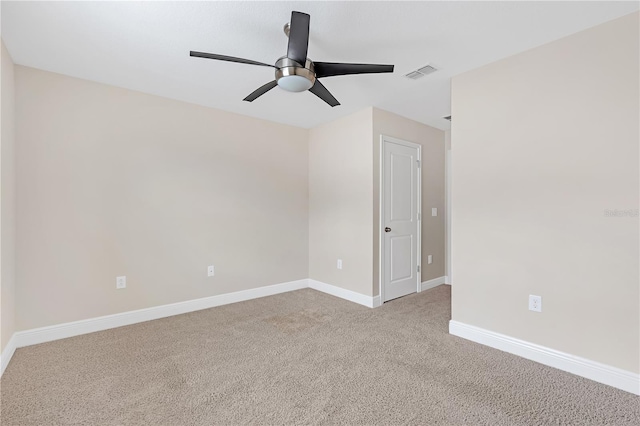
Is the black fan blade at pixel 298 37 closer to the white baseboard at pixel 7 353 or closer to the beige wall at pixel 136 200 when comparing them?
the beige wall at pixel 136 200

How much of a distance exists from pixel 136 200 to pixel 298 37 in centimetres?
240

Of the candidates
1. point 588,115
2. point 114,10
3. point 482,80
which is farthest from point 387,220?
point 114,10

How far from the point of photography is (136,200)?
3.10 m

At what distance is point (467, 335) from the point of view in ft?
8.72

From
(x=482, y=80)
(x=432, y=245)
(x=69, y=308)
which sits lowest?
(x=69, y=308)

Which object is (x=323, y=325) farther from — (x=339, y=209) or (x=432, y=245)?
(x=432, y=245)

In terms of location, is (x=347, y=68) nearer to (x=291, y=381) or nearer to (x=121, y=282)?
(x=291, y=381)

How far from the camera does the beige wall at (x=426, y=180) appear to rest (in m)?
3.61

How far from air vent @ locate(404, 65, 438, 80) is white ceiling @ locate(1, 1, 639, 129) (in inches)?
2.7

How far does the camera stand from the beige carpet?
5.52ft

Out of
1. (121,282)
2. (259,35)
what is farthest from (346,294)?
(259,35)

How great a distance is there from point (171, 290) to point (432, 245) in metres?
3.47

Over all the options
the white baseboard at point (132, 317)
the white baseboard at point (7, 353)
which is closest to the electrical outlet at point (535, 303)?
the white baseboard at point (132, 317)

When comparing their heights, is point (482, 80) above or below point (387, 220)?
above
